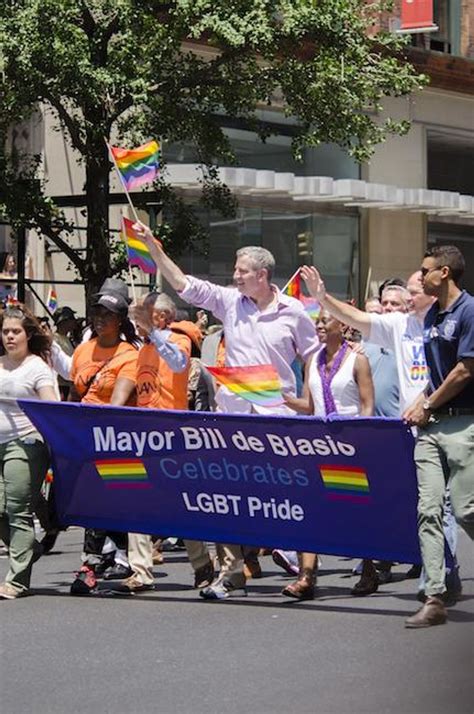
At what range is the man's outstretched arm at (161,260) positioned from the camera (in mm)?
9414

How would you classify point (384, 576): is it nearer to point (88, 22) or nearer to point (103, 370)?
point (103, 370)

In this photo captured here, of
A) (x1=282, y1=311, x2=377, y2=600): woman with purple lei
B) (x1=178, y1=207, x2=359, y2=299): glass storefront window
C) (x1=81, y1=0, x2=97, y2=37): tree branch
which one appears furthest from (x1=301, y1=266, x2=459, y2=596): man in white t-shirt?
(x1=178, y1=207, x2=359, y2=299): glass storefront window

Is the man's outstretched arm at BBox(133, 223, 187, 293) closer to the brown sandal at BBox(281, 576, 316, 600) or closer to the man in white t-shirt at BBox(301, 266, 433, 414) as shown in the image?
the man in white t-shirt at BBox(301, 266, 433, 414)

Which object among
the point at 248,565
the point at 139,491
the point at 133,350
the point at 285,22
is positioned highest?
the point at 285,22

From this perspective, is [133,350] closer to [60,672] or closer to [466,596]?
[466,596]

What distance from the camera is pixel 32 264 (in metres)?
22.6

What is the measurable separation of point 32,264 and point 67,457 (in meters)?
12.7

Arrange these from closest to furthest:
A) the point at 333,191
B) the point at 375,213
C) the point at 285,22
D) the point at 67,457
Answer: the point at 67,457
the point at 285,22
the point at 333,191
the point at 375,213

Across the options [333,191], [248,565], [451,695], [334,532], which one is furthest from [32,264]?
[451,695]

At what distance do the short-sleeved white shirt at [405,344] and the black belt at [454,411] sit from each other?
0.71 metres

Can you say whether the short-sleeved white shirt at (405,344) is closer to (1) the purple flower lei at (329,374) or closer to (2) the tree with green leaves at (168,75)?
(1) the purple flower lei at (329,374)

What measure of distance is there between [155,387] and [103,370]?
1.10 feet

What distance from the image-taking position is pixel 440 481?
340 inches

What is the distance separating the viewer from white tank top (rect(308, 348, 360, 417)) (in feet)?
33.7
